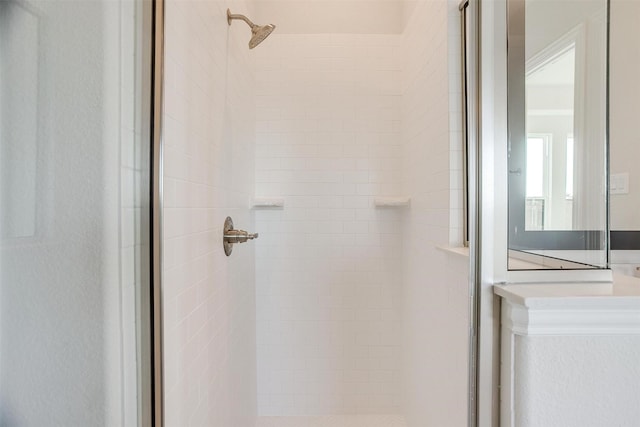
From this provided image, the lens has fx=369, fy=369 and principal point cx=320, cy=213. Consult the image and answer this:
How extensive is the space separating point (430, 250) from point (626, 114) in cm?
86

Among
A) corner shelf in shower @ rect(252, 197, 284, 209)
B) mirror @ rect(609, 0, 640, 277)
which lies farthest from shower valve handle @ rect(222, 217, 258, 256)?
mirror @ rect(609, 0, 640, 277)

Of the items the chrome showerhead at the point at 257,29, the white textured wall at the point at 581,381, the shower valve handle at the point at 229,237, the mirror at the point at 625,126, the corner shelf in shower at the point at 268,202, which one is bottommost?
the white textured wall at the point at 581,381

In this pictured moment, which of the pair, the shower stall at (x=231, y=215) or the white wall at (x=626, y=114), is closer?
the shower stall at (x=231, y=215)

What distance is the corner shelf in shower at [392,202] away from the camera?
1926 millimetres

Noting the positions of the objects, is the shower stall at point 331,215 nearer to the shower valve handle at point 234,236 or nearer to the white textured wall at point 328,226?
the white textured wall at point 328,226

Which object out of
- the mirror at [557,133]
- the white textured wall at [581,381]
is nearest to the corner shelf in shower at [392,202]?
the mirror at [557,133]

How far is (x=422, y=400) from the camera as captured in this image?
174 centimetres

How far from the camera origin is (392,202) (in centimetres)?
195

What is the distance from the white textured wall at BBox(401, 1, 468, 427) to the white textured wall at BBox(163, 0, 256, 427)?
84 centimetres

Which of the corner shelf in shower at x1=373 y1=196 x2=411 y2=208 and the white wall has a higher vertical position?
the white wall

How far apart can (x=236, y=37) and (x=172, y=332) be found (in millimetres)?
1305

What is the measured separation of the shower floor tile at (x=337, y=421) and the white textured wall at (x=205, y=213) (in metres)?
0.27

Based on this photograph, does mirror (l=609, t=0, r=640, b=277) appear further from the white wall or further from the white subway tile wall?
the white subway tile wall

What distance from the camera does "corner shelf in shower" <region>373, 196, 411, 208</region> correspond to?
1.93m
